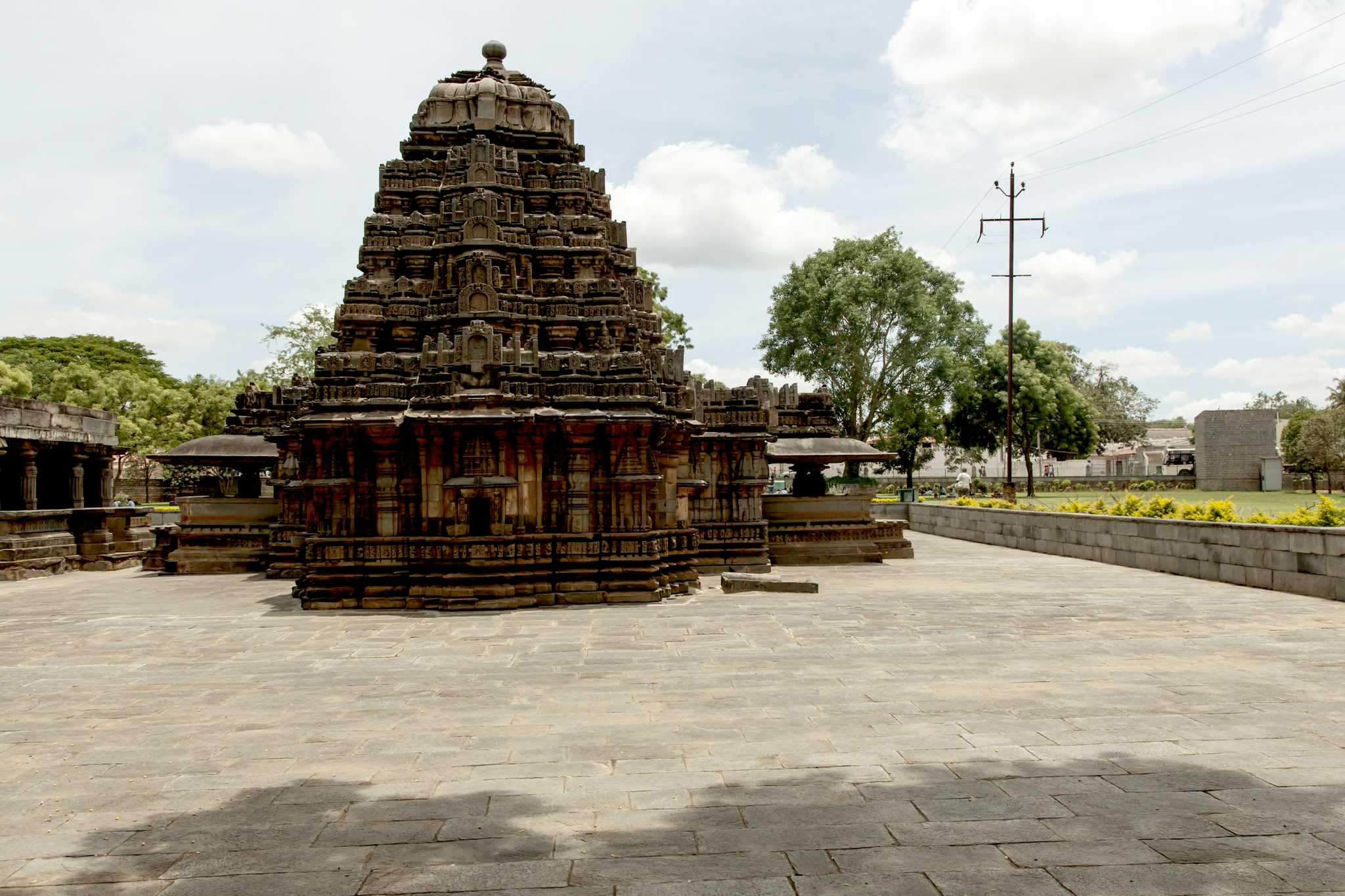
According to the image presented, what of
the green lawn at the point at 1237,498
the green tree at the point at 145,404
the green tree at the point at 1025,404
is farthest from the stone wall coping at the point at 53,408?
the green tree at the point at 1025,404

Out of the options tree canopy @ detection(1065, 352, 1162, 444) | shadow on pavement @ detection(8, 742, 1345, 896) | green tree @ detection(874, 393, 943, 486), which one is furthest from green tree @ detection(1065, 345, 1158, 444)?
shadow on pavement @ detection(8, 742, 1345, 896)

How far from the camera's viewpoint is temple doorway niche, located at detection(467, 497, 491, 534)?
47.8 feet

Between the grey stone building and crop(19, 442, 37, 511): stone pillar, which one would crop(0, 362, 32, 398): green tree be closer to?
crop(19, 442, 37, 511): stone pillar

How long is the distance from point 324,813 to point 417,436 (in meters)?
9.66

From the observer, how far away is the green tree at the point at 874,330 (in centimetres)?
4238

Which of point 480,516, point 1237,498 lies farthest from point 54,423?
point 1237,498

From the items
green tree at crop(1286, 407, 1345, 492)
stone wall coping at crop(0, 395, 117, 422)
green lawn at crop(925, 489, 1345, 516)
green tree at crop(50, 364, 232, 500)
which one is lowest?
green lawn at crop(925, 489, 1345, 516)

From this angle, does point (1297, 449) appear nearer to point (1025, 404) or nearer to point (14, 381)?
point (1025, 404)

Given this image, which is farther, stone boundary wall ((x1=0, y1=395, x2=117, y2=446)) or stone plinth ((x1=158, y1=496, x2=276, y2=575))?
stone boundary wall ((x1=0, y1=395, x2=117, y2=446))

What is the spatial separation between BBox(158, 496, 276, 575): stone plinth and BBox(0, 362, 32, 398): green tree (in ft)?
91.6

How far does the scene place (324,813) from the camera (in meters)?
5.24

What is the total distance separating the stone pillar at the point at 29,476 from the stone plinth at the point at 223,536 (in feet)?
12.0

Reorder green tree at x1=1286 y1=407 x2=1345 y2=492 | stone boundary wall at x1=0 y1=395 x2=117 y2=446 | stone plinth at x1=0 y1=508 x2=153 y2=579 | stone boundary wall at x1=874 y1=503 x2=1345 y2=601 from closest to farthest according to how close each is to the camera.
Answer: stone boundary wall at x1=874 y1=503 x2=1345 y2=601 → stone plinth at x1=0 y1=508 x2=153 y2=579 → stone boundary wall at x1=0 y1=395 x2=117 y2=446 → green tree at x1=1286 y1=407 x2=1345 y2=492

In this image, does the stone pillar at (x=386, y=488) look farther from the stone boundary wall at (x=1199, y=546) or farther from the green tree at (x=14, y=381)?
the green tree at (x=14, y=381)
